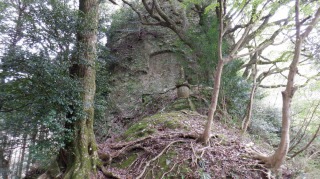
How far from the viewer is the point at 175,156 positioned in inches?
151

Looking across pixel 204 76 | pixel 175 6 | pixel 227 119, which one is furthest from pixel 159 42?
pixel 227 119

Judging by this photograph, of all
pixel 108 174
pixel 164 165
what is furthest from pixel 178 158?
pixel 108 174

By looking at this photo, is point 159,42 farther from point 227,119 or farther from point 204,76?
point 227,119

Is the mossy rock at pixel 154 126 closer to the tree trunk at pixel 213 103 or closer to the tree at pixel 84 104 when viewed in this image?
the tree trunk at pixel 213 103

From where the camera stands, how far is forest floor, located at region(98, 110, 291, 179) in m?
3.54

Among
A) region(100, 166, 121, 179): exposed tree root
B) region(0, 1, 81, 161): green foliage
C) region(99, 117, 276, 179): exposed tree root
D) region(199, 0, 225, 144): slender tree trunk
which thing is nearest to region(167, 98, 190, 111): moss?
region(99, 117, 276, 179): exposed tree root

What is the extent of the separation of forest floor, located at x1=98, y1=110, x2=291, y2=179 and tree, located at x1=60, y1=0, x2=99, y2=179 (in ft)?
1.30

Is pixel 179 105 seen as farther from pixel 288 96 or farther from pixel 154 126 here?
pixel 288 96

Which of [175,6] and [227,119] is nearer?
[227,119]

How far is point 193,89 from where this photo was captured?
23.5ft

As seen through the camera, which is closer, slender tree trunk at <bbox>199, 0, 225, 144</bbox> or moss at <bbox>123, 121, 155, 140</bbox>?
slender tree trunk at <bbox>199, 0, 225, 144</bbox>

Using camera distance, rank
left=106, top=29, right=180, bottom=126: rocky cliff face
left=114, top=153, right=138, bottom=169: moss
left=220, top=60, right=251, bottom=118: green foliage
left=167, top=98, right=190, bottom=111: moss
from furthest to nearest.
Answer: left=106, top=29, right=180, bottom=126: rocky cliff face < left=167, top=98, right=190, bottom=111: moss < left=220, top=60, right=251, bottom=118: green foliage < left=114, top=153, right=138, bottom=169: moss

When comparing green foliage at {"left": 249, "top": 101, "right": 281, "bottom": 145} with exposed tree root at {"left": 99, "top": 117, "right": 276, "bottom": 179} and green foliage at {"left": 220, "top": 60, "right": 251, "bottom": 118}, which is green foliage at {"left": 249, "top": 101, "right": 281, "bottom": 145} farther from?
exposed tree root at {"left": 99, "top": 117, "right": 276, "bottom": 179}

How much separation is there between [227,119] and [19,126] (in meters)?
5.17
